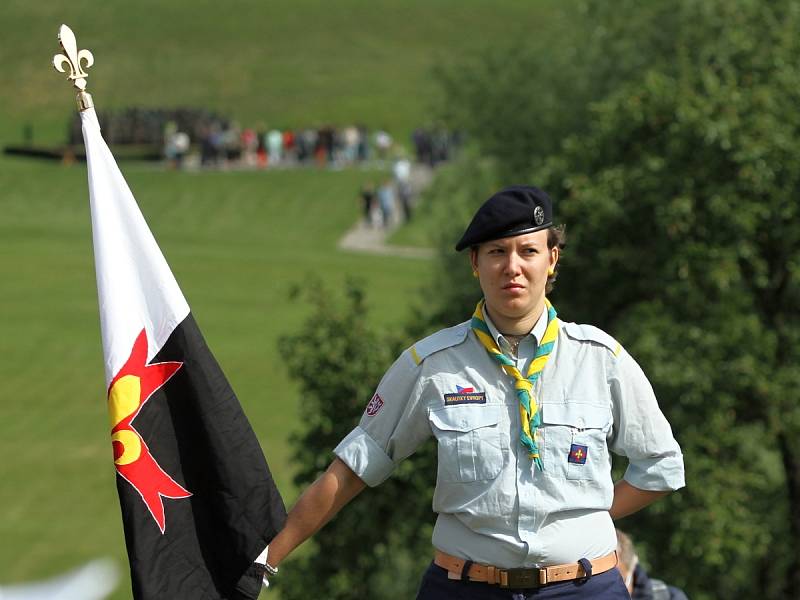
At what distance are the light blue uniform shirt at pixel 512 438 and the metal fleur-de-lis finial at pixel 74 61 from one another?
1376mm

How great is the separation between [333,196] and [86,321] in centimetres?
1844

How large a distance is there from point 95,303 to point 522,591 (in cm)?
3966

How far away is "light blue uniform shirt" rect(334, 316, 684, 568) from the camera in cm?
439

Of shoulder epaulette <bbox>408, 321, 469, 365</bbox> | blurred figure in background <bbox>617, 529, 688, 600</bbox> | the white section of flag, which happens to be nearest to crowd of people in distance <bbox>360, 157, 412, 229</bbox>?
blurred figure in background <bbox>617, 529, 688, 600</bbox>

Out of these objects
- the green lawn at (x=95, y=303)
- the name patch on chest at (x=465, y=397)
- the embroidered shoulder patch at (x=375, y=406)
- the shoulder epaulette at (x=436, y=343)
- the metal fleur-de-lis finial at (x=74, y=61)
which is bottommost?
the green lawn at (x=95, y=303)

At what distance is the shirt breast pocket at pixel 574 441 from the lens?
4410mm

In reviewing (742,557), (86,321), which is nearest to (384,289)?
(86,321)

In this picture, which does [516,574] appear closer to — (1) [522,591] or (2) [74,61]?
(1) [522,591]

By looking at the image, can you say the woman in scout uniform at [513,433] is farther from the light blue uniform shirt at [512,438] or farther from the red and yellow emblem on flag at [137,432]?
the red and yellow emblem on flag at [137,432]

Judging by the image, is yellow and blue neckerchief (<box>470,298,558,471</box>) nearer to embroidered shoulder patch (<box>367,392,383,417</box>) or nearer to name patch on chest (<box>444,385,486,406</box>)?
name patch on chest (<box>444,385,486,406</box>)

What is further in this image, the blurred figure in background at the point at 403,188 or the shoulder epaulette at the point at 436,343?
the blurred figure in background at the point at 403,188

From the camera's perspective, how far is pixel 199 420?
15.9ft

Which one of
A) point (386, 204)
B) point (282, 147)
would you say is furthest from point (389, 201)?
point (282, 147)

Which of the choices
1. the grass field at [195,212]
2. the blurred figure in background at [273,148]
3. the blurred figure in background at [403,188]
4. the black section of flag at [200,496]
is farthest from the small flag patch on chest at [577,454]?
the blurred figure in background at [273,148]
